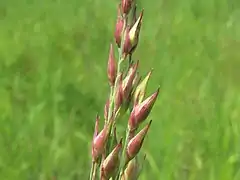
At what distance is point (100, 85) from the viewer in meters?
3.52

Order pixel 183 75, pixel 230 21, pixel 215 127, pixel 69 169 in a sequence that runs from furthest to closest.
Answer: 1. pixel 230 21
2. pixel 183 75
3. pixel 69 169
4. pixel 215 127

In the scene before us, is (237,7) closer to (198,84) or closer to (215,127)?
(198,84)

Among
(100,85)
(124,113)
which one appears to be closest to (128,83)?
(124,113)

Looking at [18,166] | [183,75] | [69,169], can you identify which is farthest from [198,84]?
[18,166]

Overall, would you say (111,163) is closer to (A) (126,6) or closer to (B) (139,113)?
(B) (139,113)

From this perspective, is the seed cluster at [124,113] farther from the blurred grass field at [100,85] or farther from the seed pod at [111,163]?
the blurred grass field at [100,85]

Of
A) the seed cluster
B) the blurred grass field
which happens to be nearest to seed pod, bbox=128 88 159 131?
the seed cluster

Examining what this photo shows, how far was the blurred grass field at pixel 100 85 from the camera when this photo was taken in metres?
2.59

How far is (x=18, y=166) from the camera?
96.7 inches

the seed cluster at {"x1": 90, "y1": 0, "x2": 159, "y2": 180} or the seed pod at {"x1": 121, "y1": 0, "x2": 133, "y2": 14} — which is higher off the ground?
the seed pod at {"x1": 121, "y1": 0, "x2": 133, "y2": 14}

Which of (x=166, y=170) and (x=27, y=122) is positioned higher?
(x=27, y=122)

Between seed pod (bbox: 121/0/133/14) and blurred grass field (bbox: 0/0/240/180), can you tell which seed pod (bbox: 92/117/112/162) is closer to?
seed pod (bbox: 121/0/133/14)

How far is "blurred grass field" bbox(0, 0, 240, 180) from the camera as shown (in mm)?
2588

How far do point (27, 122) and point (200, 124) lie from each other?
815 mm
